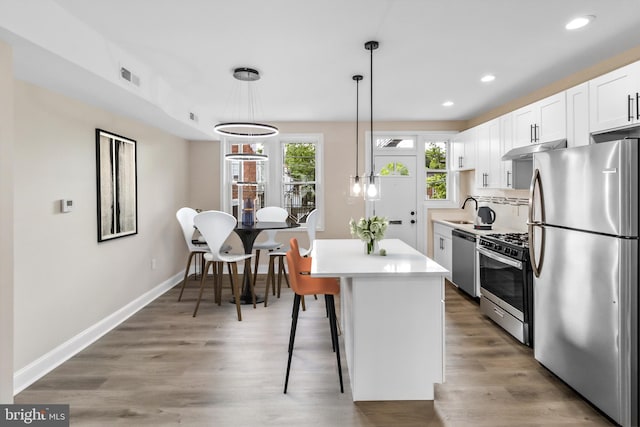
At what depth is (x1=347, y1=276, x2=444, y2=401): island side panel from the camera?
2.35 m

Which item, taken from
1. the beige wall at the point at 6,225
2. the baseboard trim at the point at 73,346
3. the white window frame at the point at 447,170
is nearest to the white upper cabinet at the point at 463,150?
the white window frame at the point at 447,170

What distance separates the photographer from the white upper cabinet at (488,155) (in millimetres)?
4467

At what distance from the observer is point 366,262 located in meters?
2.66

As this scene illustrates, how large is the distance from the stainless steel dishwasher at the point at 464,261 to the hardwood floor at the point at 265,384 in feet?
2.66

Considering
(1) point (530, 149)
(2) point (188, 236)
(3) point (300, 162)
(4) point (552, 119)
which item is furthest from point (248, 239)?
(4) point (552, 119)

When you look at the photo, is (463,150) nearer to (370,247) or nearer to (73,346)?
(370,247)

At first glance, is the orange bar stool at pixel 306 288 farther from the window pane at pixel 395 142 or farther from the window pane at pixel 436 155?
the window pane at pixel 436 155

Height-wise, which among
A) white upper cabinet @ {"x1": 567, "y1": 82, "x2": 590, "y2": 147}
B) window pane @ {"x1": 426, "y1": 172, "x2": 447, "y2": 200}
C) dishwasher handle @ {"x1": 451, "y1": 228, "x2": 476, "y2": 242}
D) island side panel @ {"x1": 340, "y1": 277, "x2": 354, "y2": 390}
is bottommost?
island side panel @ {"x1": 340, "y1": 277, "x2": 354, "y2": 390}

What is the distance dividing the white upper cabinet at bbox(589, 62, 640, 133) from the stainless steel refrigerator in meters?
0.61

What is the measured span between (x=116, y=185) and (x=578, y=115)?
14.1 feet

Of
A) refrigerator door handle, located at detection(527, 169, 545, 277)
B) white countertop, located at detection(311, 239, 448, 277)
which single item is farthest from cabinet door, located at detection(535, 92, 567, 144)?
white countertop, located at detection(311, 239, 448, 277)

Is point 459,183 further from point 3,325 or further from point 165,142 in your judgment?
point 3,325

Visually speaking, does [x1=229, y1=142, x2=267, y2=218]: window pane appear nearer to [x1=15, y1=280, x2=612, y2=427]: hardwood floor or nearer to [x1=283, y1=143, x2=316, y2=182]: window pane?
[x1=283, y1=143, x2=316, y2=182]: window pane

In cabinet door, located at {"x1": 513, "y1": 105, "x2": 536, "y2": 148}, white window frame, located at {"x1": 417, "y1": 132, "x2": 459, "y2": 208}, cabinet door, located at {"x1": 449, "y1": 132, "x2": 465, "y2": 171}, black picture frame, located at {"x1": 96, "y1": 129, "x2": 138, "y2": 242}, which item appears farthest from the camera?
white window frame, located at {"x1": 417, "y1": 132, "x2": 459, "y2": 208}
